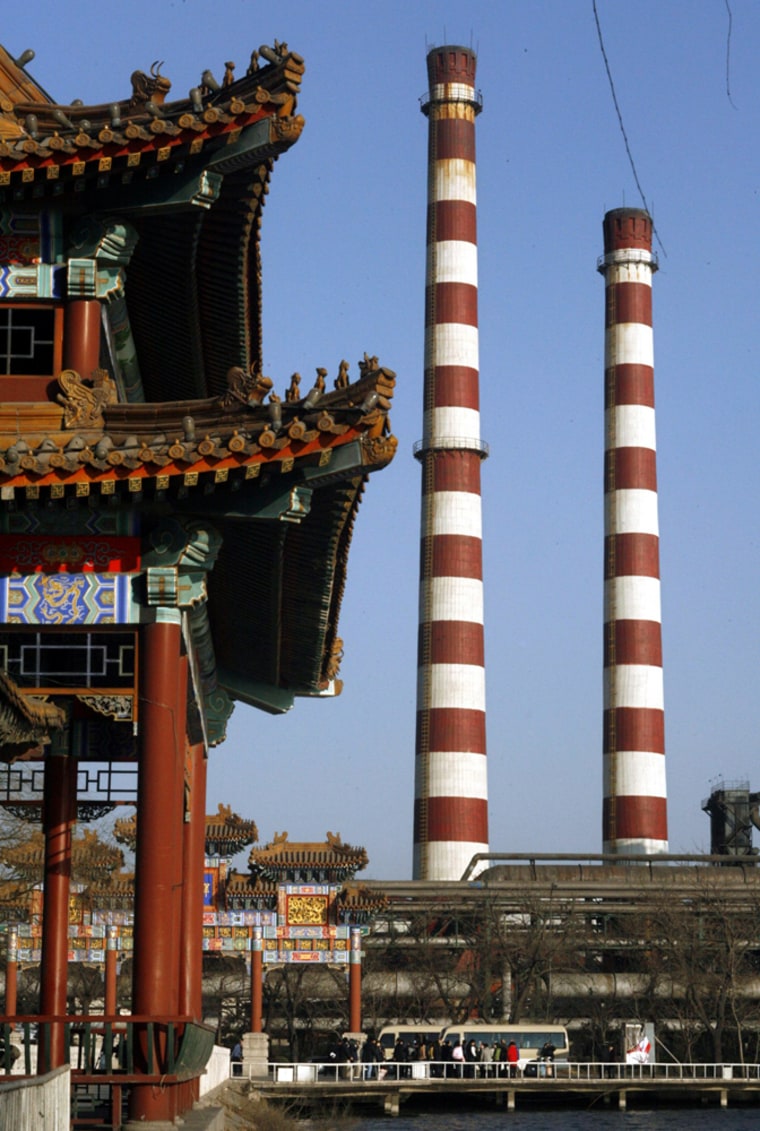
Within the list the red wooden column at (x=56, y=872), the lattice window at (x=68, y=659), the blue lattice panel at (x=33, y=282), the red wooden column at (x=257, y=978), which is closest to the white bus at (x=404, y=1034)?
the red wooden column at (x=257, y=978)

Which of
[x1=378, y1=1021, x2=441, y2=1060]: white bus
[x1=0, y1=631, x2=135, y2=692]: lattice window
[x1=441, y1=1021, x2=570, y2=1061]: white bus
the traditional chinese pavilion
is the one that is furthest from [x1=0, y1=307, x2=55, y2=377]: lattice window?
[x1=378, y1=1021, x2=441, y2=1060]: white bus

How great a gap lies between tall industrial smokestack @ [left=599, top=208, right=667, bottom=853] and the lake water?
1673 cm

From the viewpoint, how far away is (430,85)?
58.5 meters

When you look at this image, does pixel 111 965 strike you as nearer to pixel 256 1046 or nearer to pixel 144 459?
pixel 256 1046

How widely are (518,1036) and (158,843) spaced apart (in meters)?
33.0

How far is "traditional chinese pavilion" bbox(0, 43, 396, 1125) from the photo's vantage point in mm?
13695

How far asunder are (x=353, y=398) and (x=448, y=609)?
40.0 meters

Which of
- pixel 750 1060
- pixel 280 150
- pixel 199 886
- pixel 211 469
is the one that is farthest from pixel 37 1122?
pixel 750 1060

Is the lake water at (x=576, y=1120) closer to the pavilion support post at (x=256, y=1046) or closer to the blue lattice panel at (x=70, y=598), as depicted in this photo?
the pavilion support post at (x=256, y=1046)

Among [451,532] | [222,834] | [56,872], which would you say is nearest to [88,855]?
[222,834]

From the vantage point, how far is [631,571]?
58156mm

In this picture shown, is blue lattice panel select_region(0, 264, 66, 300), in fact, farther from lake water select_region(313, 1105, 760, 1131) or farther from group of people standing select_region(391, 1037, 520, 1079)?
group of people standing select_region(391, 1037, 520, 1079)

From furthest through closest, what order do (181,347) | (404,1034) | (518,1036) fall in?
(404,1034)
(518,1036)
(181,347)

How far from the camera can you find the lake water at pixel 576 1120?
118 ft
